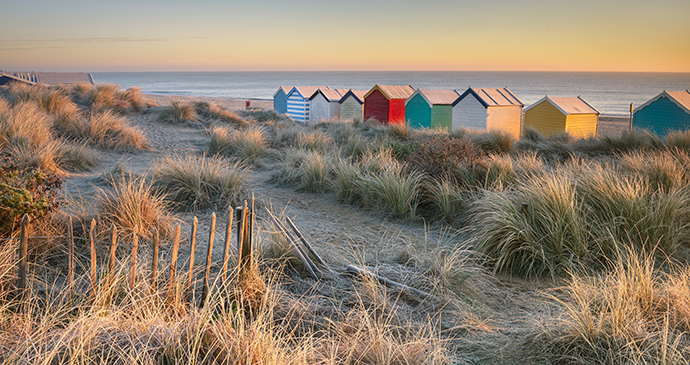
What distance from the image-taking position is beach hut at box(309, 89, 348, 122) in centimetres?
2159

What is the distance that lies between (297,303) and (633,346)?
7.03 feet

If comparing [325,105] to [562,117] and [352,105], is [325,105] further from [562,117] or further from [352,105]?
[562,117]

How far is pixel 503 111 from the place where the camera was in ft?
53.0

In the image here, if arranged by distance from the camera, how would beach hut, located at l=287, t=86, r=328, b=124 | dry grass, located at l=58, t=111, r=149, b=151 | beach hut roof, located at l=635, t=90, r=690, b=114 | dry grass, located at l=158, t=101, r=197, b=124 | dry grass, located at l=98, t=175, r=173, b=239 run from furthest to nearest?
beach hut, located at l=287, t=86, r=328, b=124
dry grass, located at l=158, t=101, r=197, b=124
beach hut roof, located at l=635, t=90, r=690, b=114
dry grass, located at l=58, t=111, r=149, b=151
dry grass, located at l=98, t=175, r=173, b=239

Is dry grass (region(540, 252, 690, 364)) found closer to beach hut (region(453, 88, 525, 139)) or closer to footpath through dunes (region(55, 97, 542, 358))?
footpath through dunes (region(55, 97, 542, 358))

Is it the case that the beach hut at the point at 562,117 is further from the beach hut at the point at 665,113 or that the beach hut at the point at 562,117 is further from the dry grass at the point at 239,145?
the dry grass at the point at 239,145

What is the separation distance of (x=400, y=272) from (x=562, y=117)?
513 inches

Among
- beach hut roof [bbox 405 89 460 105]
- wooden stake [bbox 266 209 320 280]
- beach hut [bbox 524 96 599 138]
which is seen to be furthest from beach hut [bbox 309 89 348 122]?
wooden stake [bbox 266 209 320 280]

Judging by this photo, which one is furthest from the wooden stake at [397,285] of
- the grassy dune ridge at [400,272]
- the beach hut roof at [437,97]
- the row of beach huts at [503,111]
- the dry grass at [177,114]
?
the beach hut roof at [437,97]

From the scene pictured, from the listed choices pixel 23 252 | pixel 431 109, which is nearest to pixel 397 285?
pixel 23 252

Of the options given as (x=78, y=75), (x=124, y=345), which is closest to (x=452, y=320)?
(x=124, y=345)

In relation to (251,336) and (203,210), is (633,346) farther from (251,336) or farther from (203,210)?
(203,210)

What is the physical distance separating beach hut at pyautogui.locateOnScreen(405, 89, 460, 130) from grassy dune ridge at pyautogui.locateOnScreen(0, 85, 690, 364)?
719cm

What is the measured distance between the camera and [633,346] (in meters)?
2.92
